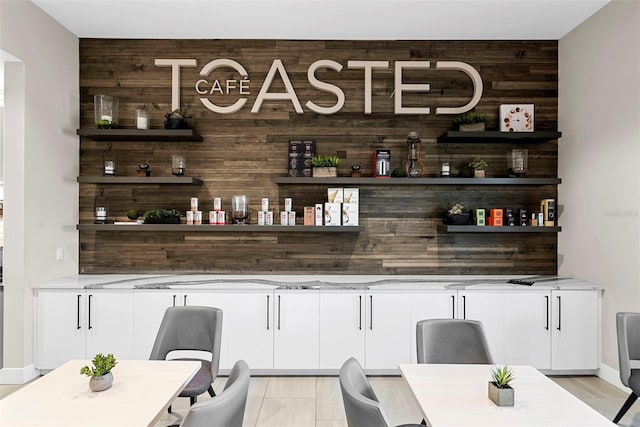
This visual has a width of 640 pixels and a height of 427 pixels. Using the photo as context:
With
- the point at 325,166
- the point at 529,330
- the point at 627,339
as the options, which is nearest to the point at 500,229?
the point at 529,330

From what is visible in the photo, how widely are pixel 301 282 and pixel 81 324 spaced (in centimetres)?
196

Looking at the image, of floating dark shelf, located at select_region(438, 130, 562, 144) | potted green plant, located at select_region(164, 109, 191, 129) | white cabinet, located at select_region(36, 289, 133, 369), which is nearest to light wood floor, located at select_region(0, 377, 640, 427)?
white cabinet, located at select_region(36, 289, 133, 369)

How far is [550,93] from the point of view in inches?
189

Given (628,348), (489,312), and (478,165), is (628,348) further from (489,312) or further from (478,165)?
(478,165)

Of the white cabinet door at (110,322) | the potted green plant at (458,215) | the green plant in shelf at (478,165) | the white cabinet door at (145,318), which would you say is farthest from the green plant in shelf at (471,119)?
the white cabinet door at (110,322)

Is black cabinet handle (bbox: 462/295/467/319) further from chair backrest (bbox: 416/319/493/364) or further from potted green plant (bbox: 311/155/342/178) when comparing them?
potted green plant (bbox: 311/155/342/178)

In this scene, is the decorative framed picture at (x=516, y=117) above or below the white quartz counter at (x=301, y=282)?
above

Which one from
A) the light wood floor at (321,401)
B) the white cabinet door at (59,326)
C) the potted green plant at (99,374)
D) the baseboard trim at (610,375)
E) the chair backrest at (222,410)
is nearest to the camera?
the chair backrest at (222,410)

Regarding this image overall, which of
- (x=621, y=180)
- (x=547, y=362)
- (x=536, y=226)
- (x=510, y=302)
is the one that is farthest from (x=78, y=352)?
(x=621, y=180)

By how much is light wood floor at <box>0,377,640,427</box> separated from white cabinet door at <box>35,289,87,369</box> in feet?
1.15

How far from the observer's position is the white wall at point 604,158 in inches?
147

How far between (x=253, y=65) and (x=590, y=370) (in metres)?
4.30

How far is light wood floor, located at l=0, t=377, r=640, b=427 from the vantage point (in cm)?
325

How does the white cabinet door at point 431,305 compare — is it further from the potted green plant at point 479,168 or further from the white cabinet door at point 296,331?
the potted green plant at point 479,168
